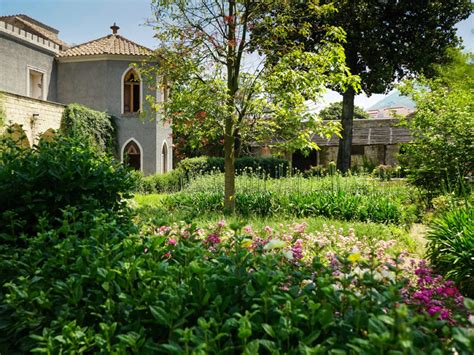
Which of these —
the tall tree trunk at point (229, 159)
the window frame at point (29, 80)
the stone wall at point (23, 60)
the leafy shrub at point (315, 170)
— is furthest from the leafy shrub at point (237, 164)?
the tall tree trunk at point (229, 159)

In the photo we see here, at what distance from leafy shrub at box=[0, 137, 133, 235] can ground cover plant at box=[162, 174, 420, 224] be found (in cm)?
208

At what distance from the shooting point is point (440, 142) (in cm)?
906

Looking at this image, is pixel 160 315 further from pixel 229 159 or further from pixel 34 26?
pixel 34 26

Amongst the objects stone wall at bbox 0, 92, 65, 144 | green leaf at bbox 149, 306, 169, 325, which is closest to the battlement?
stone wall at bbox 0, 92, 65, 144

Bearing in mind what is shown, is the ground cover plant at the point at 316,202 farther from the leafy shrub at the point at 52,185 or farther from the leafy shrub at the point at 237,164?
the leafy shrub at the point at 237,164

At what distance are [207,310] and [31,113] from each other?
16.4m

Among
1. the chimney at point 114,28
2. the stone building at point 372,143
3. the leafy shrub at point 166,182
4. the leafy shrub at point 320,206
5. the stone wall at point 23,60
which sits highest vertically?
the chimney at point 114,28

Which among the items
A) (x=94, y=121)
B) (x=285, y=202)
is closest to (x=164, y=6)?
(x=285, y=202)

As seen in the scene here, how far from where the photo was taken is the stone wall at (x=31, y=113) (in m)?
14.8

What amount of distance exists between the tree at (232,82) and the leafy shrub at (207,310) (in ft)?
17.9

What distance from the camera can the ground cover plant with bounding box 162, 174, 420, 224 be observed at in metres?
7.55

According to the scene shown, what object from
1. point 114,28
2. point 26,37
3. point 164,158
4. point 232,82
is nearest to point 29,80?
point 26,37

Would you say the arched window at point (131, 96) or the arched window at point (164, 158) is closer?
the arched window at point (131, 96)

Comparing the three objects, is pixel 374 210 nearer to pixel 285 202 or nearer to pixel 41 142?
pixel 285 202
